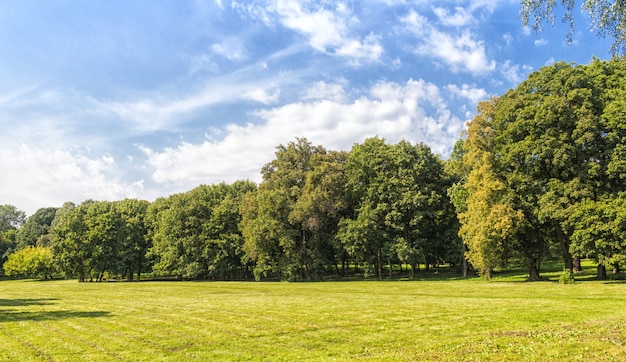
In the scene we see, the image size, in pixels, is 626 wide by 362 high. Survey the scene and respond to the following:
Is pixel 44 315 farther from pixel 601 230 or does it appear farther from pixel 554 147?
pixel 554 147

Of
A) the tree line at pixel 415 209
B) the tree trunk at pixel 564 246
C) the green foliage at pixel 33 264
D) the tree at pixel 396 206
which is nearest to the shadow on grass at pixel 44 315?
the tree line at pixel 415 209

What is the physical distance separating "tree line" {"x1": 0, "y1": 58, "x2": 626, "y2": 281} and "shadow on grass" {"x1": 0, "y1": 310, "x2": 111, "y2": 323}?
3206 cm

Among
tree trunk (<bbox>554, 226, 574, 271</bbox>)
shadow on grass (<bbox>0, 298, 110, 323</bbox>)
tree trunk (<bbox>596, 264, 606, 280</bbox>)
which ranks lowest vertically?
tree trunk (<bbox>596, 264, 606, 280</bbox>)

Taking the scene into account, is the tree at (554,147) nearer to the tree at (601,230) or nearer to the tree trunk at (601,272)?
the tree at (601,230)

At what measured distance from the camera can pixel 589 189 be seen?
114ft

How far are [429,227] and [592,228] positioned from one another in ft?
79.1

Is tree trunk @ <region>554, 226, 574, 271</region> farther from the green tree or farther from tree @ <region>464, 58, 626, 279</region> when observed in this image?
the green tree

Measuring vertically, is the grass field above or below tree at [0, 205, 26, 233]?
below

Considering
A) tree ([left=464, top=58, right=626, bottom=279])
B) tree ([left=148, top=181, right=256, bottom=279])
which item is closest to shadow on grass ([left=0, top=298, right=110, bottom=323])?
tree ([left=464, top=58, right=626, bottom=279])

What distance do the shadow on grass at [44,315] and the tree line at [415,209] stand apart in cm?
3206

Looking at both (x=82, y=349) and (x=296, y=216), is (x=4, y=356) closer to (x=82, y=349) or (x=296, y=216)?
(x=82, y=349)

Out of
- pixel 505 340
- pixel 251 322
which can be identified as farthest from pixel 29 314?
pixel 505 340

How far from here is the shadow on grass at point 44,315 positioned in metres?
20.0

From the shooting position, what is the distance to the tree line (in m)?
35.2
